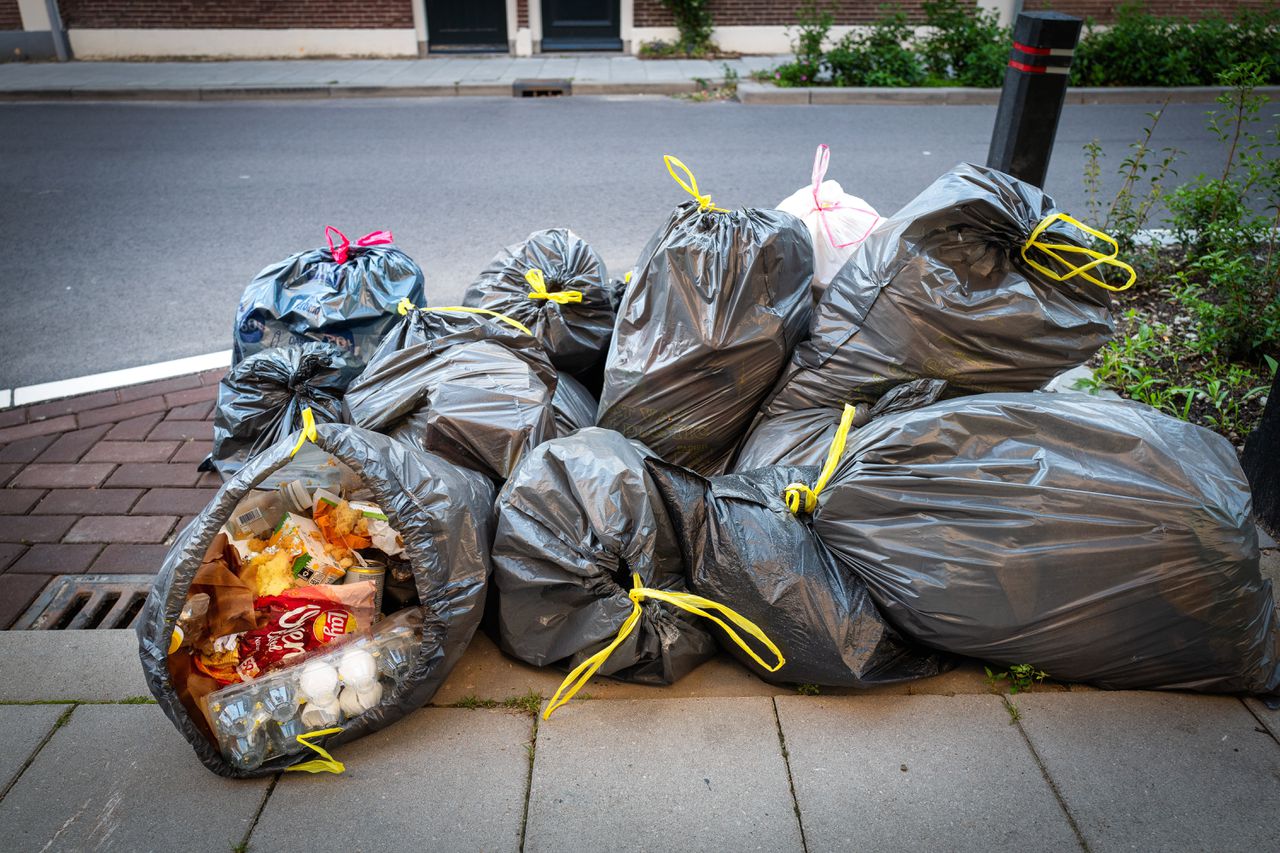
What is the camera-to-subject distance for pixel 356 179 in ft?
23.7

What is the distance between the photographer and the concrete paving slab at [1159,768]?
2.13m

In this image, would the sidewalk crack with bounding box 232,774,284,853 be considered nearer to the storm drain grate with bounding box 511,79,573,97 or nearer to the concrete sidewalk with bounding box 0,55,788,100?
the storm drain grate with bounding box 511,79,573,97

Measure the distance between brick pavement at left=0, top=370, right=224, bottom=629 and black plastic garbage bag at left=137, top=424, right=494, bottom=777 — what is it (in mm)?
1071

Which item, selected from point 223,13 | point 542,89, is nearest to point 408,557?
point 542,89

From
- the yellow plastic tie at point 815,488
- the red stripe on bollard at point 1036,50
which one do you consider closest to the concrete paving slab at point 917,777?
the yellow plastic tie at point 815,488

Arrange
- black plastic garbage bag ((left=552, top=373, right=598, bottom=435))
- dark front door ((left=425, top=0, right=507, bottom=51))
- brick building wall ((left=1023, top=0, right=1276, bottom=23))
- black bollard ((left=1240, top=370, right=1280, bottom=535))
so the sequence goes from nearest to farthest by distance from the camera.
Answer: black bollard ((left=1240, top=370, right=1280, bottom=535)) → black plastic garbage bag ((left=552, top=373, right=598, bottom=435)) → dark front door ((left=425, top=0, right=507, bottom=51)) → brick building wall ((left=1023, top=0, right=1276, bottom=23))

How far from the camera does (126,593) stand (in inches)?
120

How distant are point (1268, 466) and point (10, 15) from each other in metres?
14.0

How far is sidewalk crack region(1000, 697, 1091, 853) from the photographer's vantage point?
6.95 ft

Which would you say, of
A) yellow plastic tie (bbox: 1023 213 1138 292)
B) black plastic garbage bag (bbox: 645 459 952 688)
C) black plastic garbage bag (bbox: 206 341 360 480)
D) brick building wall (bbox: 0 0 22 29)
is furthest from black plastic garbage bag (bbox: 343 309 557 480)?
brick building wall (bbox: 0 0 22 29)

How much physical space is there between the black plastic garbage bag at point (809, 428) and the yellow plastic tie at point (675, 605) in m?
0.61

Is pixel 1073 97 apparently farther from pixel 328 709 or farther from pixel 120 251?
pixel 328 709

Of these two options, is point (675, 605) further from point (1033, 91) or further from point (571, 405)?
point (1033, 91)

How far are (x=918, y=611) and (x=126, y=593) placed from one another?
250 cm
